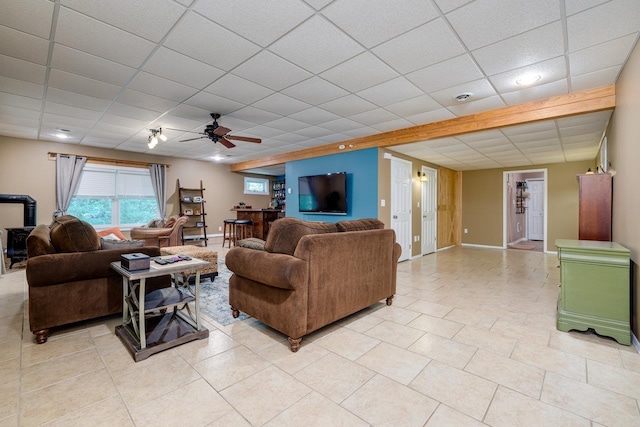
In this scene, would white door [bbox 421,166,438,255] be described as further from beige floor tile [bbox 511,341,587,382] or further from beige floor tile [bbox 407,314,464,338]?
beige floor tile [bbox 511,341,587,382]

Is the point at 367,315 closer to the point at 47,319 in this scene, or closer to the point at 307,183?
the point at 47,319

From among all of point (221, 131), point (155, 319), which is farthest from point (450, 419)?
point (221, 131)

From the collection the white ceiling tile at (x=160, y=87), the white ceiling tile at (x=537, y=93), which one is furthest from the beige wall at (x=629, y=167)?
the white ceiling tile at (x=160, y=87)

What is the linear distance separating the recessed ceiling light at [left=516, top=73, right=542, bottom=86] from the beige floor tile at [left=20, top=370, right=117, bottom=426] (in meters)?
4.30

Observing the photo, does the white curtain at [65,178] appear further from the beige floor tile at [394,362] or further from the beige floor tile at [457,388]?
the beige floor tile at [457,388]

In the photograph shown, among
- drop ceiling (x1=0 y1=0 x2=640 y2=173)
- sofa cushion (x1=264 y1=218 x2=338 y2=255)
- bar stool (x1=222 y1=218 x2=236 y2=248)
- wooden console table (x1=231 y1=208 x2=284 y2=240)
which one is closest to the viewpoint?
drop ceiling (x1=0 y1=0 x2=640 y2=173)

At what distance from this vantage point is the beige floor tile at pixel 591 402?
150 centimetres

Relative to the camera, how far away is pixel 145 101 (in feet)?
12.2

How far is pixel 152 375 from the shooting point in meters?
1.87

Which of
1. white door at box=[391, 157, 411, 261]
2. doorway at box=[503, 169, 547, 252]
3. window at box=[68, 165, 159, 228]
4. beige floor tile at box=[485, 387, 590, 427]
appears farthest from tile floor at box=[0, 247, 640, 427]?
doorway at box=[503, 169, 547, 252]

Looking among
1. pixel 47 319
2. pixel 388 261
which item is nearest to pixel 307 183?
pixel 388 261

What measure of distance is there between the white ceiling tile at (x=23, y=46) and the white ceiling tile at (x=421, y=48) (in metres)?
2.85

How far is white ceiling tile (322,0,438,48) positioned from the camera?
1.93 meters

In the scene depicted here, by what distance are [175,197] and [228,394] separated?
289 inches
